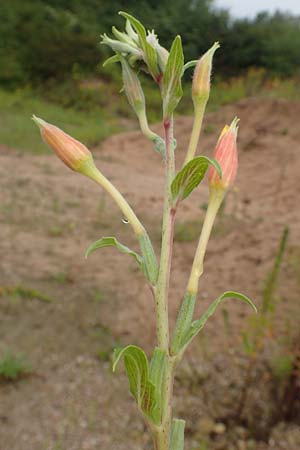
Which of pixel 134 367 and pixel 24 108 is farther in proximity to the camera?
pixel 24 108

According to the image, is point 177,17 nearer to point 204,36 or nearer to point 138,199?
point 204,36

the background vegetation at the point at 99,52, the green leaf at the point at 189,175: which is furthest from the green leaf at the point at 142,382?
the background vegetation at the point at 99,52

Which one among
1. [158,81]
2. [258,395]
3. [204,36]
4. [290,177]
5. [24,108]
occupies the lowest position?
[258,395]

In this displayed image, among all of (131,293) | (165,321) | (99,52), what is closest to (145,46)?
(165,321)

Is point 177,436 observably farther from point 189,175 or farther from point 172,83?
point 172,83

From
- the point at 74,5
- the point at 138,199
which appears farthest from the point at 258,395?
the point at 74,5

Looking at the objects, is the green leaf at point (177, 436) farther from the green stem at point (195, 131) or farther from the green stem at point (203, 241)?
the green stem at point (195, 131)
